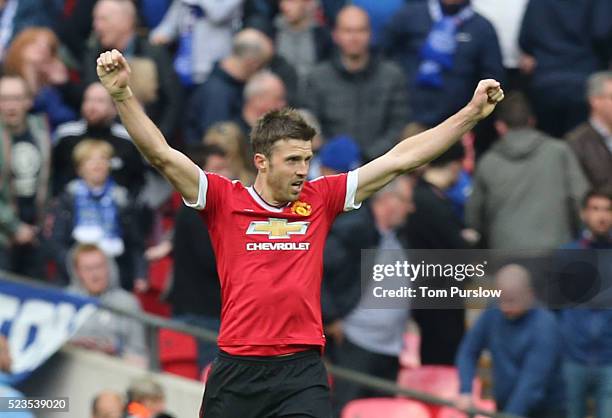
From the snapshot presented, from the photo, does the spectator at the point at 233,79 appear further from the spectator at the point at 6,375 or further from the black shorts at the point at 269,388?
the black shorts at the point at 269,388

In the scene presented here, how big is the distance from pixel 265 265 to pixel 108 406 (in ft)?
10.1

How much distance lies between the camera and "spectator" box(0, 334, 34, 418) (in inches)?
400

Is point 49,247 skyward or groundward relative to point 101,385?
skyward

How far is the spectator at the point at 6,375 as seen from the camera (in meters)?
10.2

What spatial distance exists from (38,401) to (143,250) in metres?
1.99

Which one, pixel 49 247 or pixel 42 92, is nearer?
pixel 49 247

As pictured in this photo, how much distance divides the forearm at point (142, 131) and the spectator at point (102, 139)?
5.25 m

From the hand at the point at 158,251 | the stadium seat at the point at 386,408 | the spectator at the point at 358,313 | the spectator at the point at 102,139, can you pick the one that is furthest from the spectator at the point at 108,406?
the spectator at the point at 102,139

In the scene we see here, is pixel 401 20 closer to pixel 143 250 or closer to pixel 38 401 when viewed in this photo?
pixel 143 250

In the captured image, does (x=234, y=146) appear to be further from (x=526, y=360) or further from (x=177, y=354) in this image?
(x=526, y=360)

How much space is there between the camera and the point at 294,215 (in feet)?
24.8

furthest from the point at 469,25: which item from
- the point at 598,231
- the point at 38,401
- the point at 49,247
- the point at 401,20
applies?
the point at 38,401

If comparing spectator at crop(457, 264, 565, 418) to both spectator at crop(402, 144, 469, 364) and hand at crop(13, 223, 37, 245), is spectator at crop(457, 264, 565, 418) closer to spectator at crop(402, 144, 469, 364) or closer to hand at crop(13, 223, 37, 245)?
Result: spectator at crop(402, 144, 469, 364)

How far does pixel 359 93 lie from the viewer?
1255 cm
